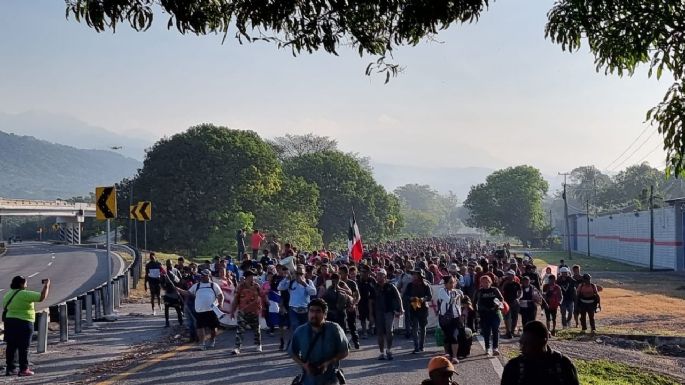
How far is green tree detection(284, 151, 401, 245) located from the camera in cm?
8875

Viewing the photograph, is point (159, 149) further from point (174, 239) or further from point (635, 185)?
point (635, 185)

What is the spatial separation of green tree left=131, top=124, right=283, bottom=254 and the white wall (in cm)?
3003

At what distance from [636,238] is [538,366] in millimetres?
64869

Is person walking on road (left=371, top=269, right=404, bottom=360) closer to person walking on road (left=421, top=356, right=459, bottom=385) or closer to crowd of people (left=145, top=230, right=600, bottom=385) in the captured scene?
crowd of people (left=145, top=230, right=600, bottom=385)

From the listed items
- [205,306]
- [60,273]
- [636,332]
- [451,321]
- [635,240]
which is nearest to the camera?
[451,321]

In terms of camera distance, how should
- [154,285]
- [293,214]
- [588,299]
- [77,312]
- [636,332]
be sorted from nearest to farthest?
[77,312] → [588,299] → [636,332] → [154,285] → [293,214]

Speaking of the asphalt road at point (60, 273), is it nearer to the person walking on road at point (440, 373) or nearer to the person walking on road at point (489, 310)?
the person walking on road at point (489, 310)

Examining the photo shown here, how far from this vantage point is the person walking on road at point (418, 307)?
15.8 m

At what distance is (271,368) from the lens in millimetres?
14070

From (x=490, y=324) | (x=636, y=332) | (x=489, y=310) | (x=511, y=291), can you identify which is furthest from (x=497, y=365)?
(x=636, y=332)

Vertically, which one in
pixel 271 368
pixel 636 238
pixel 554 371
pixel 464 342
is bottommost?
pixel 271 368

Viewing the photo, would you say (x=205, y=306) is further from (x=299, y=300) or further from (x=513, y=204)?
(x=513, y=204)

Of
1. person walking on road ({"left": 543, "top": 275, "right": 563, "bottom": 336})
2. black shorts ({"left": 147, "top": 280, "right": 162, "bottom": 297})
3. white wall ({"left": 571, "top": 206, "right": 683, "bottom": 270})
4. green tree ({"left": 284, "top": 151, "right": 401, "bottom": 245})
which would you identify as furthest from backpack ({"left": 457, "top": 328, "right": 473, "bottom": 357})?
green tree ({"left": 284, "top": 151, "right": 401, "bottom": 245})

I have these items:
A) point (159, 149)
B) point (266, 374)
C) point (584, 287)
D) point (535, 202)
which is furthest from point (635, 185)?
point (266, 374)
